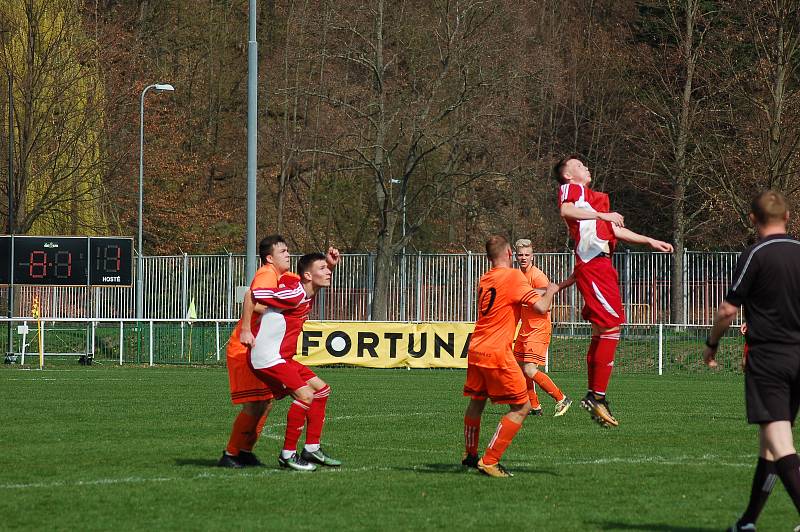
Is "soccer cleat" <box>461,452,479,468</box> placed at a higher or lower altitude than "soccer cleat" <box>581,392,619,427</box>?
lower

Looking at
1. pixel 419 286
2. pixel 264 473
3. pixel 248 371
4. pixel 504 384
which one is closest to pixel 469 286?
pixel 419 286

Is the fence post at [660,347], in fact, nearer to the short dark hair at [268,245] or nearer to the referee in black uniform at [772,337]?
the short dark hair at [268,245]

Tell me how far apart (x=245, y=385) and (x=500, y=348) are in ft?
7.29

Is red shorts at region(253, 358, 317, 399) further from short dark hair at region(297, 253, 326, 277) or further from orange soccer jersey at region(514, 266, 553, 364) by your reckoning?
orange soccer jersey at region(514, 266, 553, 364)

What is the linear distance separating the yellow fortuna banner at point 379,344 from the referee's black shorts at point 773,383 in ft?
75.4

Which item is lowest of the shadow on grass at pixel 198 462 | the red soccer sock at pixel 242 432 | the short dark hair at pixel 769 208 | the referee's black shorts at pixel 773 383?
the shadow on grass at pixel 198 462

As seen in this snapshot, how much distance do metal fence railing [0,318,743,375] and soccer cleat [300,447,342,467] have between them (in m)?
21.0

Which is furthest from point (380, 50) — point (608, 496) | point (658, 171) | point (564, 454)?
point (608, 496)

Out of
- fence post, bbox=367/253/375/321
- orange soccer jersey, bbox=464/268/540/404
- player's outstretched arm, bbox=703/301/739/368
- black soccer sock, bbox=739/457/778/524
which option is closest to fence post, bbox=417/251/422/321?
fence post, bbox=367/253/375/321

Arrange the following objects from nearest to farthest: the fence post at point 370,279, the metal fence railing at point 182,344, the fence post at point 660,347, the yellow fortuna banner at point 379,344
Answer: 1. the fence post at point 660,347
2. the yellow fortuna banner at point 379,344
3. the metal fence railing at point 182,344
4. the fence post at point 370,279

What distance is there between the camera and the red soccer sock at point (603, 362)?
11773mm

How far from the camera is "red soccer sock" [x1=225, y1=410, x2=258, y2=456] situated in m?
11.3

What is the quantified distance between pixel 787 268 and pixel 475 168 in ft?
145

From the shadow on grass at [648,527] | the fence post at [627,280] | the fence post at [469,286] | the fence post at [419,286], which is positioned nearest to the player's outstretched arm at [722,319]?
the shadow on grass at [648,527]
